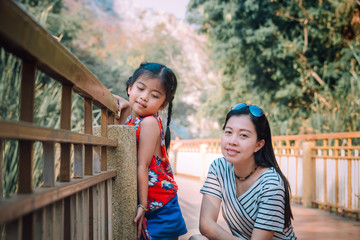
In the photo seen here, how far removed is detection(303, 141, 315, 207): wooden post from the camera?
19.7 feet

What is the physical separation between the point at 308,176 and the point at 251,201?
4.60m

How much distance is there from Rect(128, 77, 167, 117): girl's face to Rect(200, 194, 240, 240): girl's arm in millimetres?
583

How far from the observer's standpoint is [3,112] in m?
3.11

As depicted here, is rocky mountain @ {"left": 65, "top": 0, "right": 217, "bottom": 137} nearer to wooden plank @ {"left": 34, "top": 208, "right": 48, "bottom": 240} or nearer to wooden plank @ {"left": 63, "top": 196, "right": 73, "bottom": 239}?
wooden plank @ {"left": 63, "top": 196, "right": 73, "bottom": 239}

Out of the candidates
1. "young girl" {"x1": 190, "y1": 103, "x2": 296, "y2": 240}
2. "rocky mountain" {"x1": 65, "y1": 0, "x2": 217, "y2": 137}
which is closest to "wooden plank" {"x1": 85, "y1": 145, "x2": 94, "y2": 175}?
"young girl" {"x1": 190, "y1": 103, "x2": 296, "y2": 240}

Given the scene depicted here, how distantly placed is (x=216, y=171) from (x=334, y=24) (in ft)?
28.5

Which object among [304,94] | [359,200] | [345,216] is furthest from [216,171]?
[304,94]

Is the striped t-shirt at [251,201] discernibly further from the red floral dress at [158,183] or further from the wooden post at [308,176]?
the wooden post at [308,176]

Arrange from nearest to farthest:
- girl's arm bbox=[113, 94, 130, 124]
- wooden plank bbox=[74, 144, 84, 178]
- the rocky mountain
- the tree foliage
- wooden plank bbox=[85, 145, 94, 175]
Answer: wooden plank bbox=[74, 144, 84, 178], wooden plank bbox=[85, 145, 94, 175], girl's arm bbox=[113, 94, 130, 124], the tree foliage, the rocky mountain

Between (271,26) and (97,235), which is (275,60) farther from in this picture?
(97,235)

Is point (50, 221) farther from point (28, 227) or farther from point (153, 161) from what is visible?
point (153, 161)

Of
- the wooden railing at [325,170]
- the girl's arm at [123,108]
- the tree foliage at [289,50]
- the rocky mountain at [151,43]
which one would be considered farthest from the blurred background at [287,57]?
the girl's arm at [123,108]

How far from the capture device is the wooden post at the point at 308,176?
19.7ft

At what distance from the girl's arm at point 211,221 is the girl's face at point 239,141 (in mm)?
270
